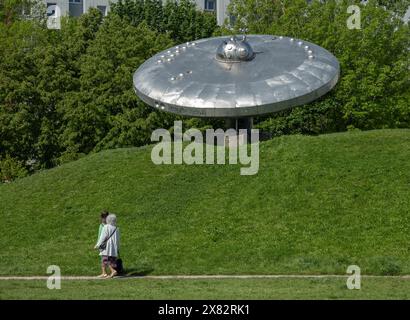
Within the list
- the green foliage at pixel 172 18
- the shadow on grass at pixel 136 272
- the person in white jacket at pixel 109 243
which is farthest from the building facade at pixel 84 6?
the person in white jacket at pixel 109 243

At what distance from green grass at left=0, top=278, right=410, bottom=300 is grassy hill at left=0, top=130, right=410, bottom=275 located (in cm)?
183

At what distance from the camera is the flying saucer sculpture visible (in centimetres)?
2966

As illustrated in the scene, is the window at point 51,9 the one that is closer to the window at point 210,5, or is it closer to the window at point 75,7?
the window at point 75,7

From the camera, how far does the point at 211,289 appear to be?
18688 mm

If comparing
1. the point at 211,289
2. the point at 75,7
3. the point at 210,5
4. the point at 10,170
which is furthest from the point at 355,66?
the point at 75,7

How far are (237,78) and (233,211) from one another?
20.0 feet

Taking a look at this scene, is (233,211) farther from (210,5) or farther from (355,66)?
(210,5)

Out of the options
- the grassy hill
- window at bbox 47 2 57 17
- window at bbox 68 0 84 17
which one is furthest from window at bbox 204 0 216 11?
the grassy hill

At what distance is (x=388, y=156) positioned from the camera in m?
28.3

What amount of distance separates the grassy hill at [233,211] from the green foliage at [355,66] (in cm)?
1348

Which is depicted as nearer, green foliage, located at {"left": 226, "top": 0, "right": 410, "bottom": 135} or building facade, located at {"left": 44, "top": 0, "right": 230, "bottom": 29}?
green foliage, located at {"left": 226, "top": 0, "right": 410, "bottom": 135}

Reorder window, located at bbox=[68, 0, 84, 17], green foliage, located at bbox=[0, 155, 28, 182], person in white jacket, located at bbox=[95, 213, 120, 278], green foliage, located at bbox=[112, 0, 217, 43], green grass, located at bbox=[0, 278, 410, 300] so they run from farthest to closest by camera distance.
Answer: window, located at bbox=[68, 0, 84, 17], green foliage, located at bbox=[112, 0, 217, 43], green foliage, located at bbox=[0, 155, 28, 182], person in white jacket, located at bbox=[95, 213, 120, 278], green grass, located at bbox=[0, 278, 410, 300]

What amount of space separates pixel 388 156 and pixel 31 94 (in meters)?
19.8

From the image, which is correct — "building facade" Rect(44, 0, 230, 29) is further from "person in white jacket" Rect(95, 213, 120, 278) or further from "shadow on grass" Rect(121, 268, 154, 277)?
→ "person in white jacket" Rect(95, 213, 120, 278)
